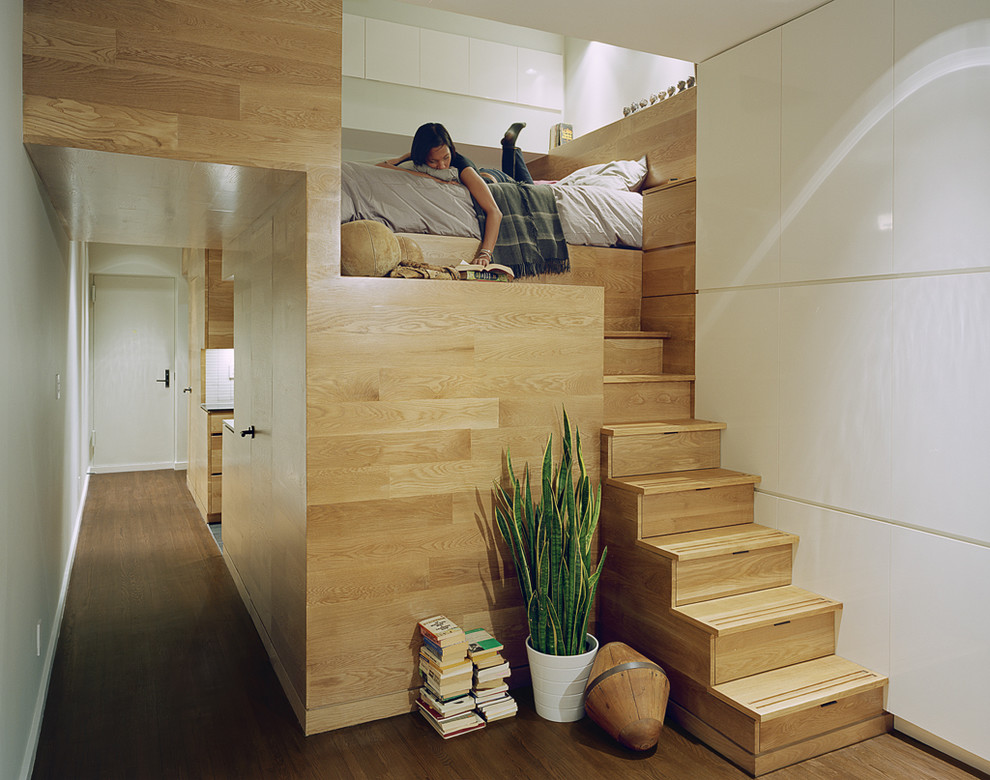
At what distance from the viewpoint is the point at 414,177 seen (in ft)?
10.9

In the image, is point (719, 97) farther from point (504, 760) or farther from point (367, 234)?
point (504, 760)

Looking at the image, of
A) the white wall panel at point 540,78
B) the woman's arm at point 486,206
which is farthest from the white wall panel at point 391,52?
the woman's arm at point 486,206

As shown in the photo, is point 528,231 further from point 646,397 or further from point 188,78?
point 188,78

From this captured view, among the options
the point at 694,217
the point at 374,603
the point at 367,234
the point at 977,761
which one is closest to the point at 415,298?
the point at 367,234

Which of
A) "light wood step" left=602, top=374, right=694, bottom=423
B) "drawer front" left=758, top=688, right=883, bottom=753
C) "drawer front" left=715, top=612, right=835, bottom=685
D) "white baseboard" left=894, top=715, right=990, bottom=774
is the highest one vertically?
"light wood step" left=602, top=374, right=694, bottom=423

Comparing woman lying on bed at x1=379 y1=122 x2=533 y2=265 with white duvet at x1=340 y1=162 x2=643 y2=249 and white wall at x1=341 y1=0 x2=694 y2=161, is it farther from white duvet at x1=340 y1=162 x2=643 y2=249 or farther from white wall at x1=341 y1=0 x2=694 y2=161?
white wall at x1=341 y1=0 x2=694 y2=161

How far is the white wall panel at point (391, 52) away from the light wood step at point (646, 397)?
3.58m

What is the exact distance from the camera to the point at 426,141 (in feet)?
11.1

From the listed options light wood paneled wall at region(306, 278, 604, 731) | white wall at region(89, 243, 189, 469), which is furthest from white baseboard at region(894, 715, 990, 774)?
white wall at region(89, 243, 189, 469)

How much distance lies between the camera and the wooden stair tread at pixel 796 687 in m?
2.29

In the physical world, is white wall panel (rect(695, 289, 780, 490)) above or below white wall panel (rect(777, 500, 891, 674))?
above

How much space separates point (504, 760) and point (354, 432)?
116 cm

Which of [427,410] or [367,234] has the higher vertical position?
[367,234]

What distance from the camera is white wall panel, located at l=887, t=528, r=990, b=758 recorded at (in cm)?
220
